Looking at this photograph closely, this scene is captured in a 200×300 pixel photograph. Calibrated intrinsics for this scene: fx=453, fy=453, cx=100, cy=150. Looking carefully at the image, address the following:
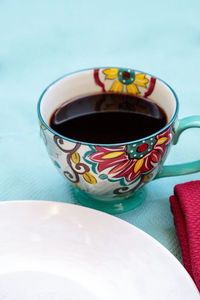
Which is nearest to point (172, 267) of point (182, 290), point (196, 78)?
point (182, 290)

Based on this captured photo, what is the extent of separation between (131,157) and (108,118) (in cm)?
10

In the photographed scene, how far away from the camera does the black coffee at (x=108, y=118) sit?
0.49 meters

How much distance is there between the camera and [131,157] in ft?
1.48

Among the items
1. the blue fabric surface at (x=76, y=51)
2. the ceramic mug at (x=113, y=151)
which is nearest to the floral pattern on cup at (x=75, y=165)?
the ceramic mug at (x=113, y=151)

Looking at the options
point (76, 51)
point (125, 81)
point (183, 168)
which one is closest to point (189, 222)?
point (183, 168)

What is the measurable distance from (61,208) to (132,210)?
11 centimetres

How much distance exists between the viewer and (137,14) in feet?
3.25

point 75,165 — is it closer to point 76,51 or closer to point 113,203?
point 113,203

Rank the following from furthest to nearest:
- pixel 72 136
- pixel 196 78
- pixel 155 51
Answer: pixel 155 51
pixel 196 78
pixel 72 136

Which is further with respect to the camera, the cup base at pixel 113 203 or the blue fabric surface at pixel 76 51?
the blue fabric surface at pixel 76 51

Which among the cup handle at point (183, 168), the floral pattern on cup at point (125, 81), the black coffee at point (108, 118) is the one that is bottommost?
the cup handle at point (183, 168)

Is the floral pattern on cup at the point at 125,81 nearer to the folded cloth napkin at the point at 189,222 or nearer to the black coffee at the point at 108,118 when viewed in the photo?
Answer: the black coffee at the point at 108,118

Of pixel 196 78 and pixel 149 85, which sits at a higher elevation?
pixel 149 85

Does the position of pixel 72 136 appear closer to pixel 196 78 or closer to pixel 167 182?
pixel 167 182
